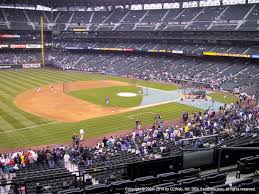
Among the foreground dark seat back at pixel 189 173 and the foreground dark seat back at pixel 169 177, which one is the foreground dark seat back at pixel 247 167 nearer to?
the foreground dark seat back at pixel 189 173

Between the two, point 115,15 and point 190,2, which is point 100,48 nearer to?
point 115,15

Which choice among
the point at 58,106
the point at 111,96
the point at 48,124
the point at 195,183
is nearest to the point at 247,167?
the point at 195,183

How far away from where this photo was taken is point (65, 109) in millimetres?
37969

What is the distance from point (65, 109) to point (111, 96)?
9.41 meters

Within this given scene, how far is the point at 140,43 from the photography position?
81.6 m

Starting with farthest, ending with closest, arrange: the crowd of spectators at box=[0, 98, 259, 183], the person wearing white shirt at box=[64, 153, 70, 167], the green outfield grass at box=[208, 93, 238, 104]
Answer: the green outfield grass at box=[208, 93, 238, 104]
the person wearing white shirt at box=[64, 153, 70, 167]
the crowd of spectators at box=[0, 98, 259, 183]

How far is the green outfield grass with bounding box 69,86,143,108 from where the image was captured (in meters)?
41.2

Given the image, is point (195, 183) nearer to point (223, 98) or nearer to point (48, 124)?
point (48, 124)

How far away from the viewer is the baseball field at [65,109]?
29.0 meters

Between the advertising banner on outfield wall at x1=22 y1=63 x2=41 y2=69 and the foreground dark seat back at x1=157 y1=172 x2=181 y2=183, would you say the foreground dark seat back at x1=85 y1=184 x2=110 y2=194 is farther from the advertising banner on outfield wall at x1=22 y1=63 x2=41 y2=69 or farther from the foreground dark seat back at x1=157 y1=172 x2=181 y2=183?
the advertising banner on outfield wall at x1=22 y1=63 x2=41 y2=69

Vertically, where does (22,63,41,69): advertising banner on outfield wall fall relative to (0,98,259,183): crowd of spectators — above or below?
above

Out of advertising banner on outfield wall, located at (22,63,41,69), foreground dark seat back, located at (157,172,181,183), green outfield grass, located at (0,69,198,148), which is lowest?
green outfield grass, located at (0,69,198,148)

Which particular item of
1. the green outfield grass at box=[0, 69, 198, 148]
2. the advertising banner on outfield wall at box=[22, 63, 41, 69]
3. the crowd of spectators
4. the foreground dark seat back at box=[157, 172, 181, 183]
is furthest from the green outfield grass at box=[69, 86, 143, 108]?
the advertising banner on outfield wall at box=[22, 63, 41, 69]

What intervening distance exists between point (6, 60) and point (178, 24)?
143 feet
